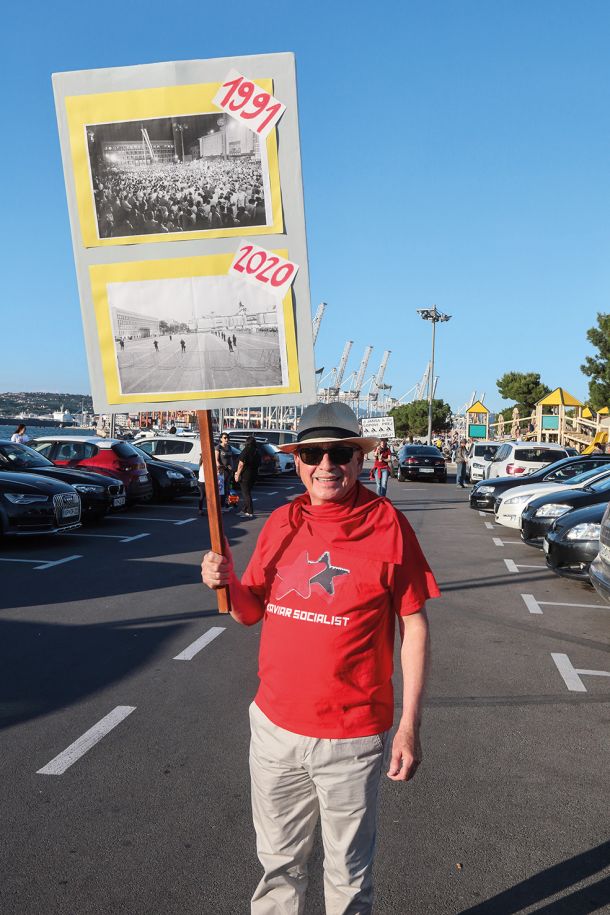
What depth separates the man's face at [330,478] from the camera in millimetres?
2496

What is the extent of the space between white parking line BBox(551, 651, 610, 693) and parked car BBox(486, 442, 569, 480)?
14026 millimetres

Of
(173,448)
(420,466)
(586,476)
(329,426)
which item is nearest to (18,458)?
(173,448)

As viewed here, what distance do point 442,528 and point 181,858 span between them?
12.6 metres

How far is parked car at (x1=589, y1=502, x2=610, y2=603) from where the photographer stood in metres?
6.83

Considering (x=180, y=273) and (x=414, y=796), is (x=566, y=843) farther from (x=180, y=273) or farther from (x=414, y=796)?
(x=180, y=273)

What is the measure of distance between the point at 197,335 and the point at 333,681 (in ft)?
3.96

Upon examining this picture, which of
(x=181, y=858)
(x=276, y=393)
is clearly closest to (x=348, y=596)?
(x=276, y=393)

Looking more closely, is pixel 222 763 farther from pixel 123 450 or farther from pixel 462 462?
pixel 462 462

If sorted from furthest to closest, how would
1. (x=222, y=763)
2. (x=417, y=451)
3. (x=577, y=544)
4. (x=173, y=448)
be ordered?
(x=417, y=451)
(x=173, y=448)
(x=577, y=544)
(x=222, y=763)

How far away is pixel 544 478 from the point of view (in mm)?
15773

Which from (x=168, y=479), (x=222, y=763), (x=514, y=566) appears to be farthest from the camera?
(x=168, y=479)

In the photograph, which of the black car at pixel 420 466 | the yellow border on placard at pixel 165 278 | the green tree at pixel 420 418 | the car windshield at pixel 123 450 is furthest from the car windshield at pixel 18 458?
the green tree at pixel 420 418

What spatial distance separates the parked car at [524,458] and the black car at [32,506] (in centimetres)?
1205

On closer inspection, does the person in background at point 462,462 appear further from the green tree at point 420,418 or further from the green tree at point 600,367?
the green tree at point 420,418
